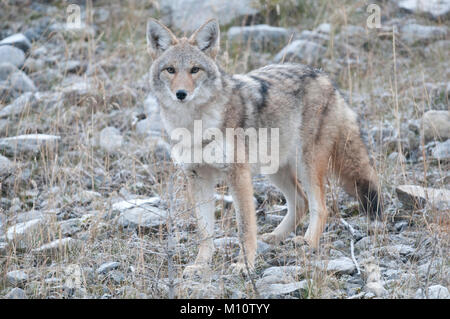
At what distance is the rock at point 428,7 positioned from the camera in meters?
9.52

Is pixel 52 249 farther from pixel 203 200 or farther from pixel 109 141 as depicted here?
pixel 109 141

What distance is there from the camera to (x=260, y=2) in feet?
32.3

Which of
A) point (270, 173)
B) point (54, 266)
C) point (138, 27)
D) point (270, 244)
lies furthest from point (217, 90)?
point (138, 27)

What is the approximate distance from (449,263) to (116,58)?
6.59m

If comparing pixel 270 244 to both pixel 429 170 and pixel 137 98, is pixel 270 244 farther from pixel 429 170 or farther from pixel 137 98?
pixel 137 98

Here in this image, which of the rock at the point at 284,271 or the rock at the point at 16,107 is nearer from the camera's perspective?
the rock at the point at 284,271

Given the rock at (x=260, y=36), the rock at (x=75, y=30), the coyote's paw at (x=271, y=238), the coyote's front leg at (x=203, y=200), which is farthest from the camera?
the rock at (x=260, y=36)

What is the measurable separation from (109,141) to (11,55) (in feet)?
9.36

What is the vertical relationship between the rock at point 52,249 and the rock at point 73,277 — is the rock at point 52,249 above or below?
above

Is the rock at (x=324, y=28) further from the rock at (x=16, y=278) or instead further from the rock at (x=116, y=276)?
the rock at (x=16, y=278)

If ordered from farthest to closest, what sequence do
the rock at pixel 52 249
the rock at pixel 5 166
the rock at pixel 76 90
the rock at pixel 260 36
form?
the rock at pixel 260 36 → the rock at pixel 76 90 → the rock at pixel 5 166 → the rock at pixel 52 249

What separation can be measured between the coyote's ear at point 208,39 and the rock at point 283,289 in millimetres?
2149

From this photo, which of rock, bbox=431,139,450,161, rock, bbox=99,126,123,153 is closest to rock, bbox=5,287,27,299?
rock, bbox=99,126,123,153

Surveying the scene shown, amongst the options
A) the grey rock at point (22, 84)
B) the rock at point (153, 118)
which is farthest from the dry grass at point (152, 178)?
the grey rock at point (22, 84)
